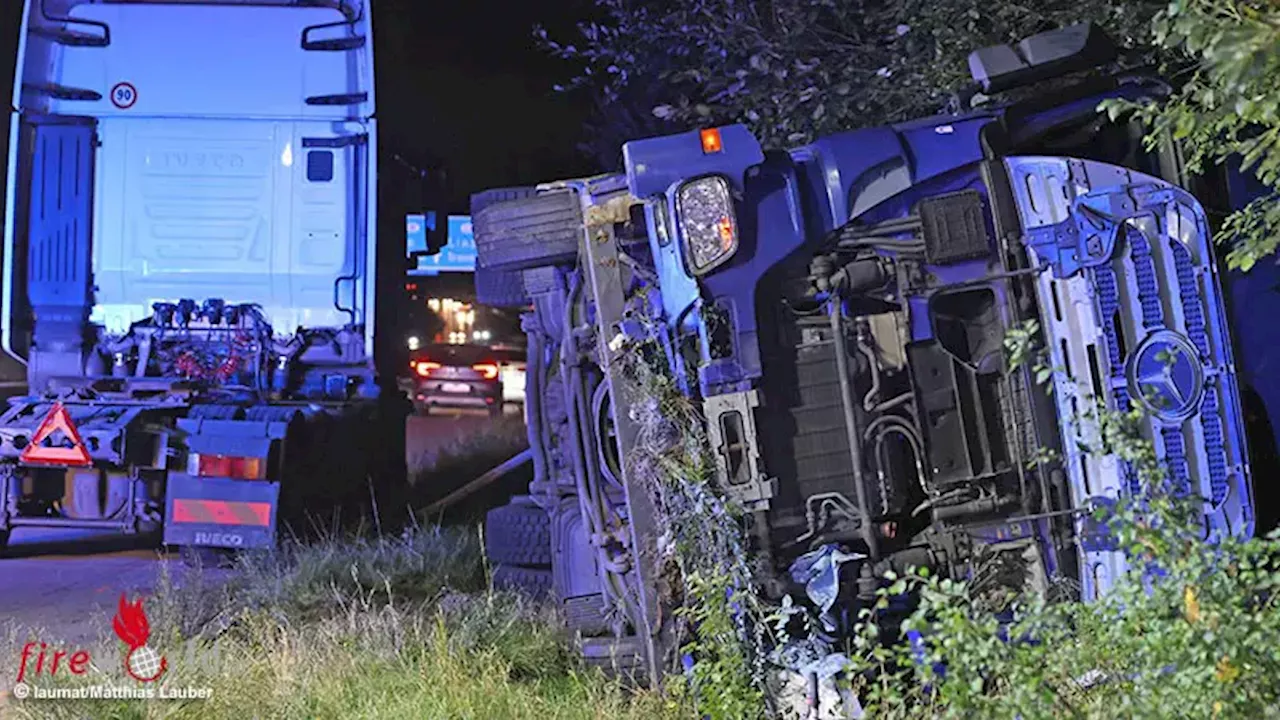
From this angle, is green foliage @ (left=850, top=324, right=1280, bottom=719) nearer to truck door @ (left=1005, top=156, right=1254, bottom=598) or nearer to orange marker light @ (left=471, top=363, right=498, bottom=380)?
truck door @ (left=1005, top=156, right=1254, bottom=598)

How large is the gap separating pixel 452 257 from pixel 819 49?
13980 millimetres

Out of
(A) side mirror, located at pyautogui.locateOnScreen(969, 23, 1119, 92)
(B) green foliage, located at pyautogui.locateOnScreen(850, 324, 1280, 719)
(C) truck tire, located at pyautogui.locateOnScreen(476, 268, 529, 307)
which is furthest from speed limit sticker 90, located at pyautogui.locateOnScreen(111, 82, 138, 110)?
(B) green foliage, located at pyautogui.locateOnScreen(850, 324, 1280, 719)

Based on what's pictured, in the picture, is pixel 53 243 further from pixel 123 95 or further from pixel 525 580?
pixel 525 580

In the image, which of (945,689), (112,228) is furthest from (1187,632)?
(112,228)

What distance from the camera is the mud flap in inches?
252

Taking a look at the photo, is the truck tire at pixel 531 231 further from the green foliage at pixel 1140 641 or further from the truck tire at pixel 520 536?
the green foliage at pixel 1140 641

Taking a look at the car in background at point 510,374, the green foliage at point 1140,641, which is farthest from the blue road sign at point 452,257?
the green foliage at point 1140,641

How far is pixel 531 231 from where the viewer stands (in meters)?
4.37

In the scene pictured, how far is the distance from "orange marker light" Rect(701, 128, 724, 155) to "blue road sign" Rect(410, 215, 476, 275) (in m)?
16.2

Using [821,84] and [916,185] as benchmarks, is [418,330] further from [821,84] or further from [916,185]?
[916,185]

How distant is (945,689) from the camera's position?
2.43m

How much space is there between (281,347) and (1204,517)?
5225mm

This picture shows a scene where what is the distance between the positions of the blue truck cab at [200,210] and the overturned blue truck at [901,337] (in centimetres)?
328

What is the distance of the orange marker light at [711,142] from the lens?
3.90 metres
